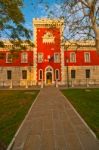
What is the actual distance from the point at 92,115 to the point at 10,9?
1343 centimetres

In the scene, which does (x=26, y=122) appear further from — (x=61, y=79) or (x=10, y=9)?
(x=61, y=79)

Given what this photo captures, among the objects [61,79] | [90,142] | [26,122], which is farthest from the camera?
[61,79]

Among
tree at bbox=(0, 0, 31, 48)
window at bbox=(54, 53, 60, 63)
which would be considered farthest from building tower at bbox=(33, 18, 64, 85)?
tree at bbox=(0, 0, 31, 48)

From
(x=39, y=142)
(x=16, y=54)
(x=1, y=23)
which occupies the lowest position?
(x=39, y=142)

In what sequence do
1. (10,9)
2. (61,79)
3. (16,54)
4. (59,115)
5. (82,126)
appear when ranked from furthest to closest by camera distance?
(61,79), (16,54), (10,9), (59,115), (82,126)

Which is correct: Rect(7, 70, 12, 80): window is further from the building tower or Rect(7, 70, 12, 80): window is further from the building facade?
the building tower

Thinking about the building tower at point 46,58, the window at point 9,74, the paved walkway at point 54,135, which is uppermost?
the building tower at point 46,58

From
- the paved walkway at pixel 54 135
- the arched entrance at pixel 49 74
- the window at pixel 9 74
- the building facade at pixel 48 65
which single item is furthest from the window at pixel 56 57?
the paved walkway at pixel 54 135

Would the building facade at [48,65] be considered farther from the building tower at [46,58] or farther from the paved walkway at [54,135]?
the paved walkway at [54,135]

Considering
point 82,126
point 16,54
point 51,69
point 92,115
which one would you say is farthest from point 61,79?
point 82,126

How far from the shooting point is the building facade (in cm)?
5719

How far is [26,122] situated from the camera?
44.1 ft

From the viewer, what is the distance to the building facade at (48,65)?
2251 inches

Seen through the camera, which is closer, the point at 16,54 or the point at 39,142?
the point at 39,142
